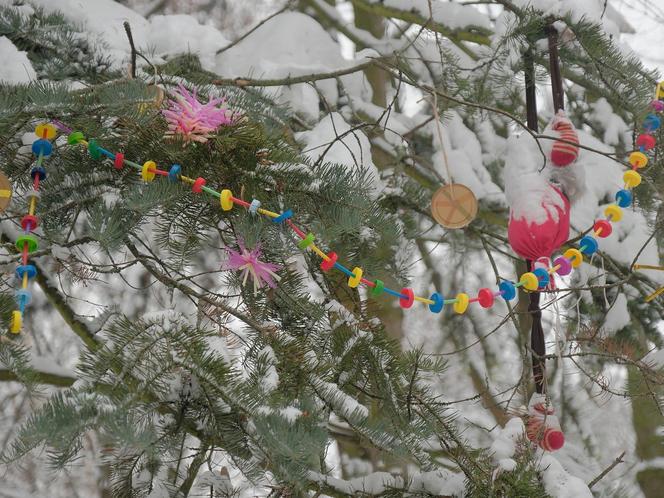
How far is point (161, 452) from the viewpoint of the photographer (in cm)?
94

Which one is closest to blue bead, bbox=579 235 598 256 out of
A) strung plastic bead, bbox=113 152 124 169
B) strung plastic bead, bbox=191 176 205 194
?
strung plastic bead, bbox=191 176 205 194

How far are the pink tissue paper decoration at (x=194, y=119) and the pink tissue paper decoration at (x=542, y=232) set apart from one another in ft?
1.65

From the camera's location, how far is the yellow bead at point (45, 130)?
1088 millimetres

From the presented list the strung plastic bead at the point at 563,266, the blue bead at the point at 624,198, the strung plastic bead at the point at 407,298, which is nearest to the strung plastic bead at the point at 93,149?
the strung plastic bead at the point at 407,298

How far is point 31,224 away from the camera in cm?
103

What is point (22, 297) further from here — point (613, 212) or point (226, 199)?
point (613, 212)

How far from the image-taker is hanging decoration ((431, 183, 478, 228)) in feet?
4.09

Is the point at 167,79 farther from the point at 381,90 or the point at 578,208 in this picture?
the point at 381,90

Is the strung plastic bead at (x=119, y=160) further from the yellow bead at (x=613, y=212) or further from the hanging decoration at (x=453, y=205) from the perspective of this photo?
the yellow bead at (x=613, y=212)

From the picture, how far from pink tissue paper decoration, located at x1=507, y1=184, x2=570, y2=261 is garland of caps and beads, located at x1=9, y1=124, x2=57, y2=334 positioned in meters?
0.73

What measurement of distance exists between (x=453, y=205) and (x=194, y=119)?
1.44ft

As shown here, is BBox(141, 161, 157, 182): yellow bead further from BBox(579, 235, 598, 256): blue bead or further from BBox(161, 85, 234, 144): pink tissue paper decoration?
BBox(579, 235, 598, 256): blue bead

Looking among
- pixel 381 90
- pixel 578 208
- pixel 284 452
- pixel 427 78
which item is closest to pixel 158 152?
pixel 284 452

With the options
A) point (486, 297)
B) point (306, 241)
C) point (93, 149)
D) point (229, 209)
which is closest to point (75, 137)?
point (93, 149)
